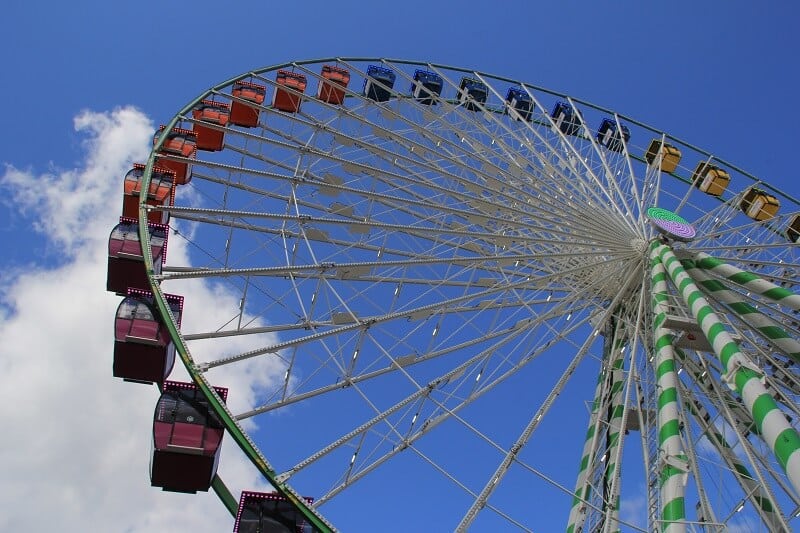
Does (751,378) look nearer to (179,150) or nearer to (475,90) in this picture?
(179,150)

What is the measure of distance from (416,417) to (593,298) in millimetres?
4802

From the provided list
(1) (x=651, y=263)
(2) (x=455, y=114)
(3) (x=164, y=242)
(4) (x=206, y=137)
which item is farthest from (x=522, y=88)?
(3) (x=164, y=242)

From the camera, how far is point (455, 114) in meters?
20.6

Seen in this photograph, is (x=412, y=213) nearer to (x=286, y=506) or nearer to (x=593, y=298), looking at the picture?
(x=593, y=298)

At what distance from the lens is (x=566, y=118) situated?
945 inches

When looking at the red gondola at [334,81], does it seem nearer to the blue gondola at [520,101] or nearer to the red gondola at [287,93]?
the red gondola at [287,93]

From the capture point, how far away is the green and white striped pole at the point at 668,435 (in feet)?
31.6

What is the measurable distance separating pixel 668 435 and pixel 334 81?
47.1 feet

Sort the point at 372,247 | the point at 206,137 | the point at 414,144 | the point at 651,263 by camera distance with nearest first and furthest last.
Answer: the point at 651,263 → the point at 372,247 → the point at 414,144 → the point at 206,137

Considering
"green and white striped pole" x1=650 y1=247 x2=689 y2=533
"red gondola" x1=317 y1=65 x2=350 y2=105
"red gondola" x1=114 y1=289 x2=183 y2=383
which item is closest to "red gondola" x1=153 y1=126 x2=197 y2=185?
"red gondola" x1=114 y1=289 x2=183 y2=383

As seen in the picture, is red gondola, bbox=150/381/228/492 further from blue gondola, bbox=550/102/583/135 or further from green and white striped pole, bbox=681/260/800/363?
blue gondola, bbox=550/102/583/135

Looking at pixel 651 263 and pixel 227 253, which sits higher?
pixel 651 263

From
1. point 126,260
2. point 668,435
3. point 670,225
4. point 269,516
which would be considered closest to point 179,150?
point 126,260

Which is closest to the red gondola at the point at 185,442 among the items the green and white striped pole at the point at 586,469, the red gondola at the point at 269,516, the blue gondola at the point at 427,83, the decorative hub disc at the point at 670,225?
the red gondola at the point at 269,516
